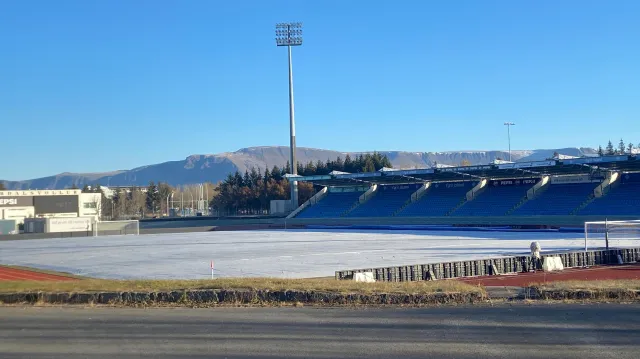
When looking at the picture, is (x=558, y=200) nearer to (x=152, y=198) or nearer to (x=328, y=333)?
(x=328, y=333)

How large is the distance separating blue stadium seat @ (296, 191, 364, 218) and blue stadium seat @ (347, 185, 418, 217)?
2.60m

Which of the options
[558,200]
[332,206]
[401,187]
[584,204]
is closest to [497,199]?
[558,200]

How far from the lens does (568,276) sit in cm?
2602

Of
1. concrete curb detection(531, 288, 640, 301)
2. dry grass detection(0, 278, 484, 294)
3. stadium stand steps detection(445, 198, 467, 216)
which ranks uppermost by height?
stadium stand steps detection(445, 198, 467, 216)

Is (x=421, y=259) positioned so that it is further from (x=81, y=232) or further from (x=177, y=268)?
(x=81, y=232)

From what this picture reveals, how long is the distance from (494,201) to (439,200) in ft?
26.1

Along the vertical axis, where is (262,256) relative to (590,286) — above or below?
below

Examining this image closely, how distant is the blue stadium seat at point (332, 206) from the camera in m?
87.9

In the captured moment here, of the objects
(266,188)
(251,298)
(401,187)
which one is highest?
(266,188)

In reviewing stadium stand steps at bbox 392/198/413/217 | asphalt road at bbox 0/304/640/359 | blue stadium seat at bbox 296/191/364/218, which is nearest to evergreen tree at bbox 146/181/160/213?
blue stadium seat at bbox 296/191/364/218

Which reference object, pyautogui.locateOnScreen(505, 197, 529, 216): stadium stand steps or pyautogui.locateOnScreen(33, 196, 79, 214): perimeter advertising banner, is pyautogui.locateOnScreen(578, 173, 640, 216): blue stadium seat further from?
pyautogui.locateOnScreen(33, 196, 79, 214): perimeter advertising banner

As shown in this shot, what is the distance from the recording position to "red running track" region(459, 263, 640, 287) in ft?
80.1

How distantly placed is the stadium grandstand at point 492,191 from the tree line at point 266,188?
1720 centimetres

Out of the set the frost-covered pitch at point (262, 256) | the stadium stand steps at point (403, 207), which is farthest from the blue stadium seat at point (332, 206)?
the frost-covered pitch at point (262, 256)
